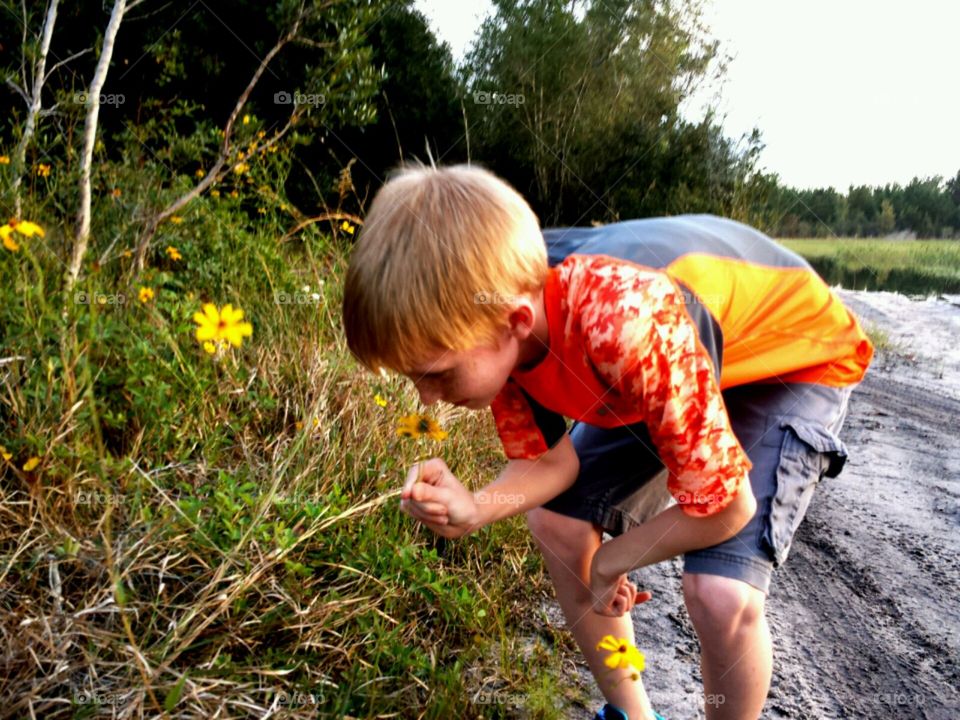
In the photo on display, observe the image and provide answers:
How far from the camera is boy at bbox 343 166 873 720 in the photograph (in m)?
1.38

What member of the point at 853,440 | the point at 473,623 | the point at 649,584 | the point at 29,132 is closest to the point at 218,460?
the point at 473,623

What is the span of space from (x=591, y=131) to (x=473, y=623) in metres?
7.01

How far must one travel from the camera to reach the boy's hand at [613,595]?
1.68 m

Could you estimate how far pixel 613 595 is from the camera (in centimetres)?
170

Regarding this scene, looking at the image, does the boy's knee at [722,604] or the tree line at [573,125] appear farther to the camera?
the tree line at [573,125]

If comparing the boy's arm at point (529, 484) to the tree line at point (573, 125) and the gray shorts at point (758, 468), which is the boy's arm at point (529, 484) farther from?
the tree line at point (573, 125)

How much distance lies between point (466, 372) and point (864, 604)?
179 cm

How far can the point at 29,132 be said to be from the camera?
10.1 feet

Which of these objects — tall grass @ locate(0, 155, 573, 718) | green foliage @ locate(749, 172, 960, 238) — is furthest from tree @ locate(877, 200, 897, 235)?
tall grass @ locate(0, 155, 573, 718)

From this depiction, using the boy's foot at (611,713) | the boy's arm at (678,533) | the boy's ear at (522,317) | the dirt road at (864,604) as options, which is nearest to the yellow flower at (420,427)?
the boy's ear at (522,317)

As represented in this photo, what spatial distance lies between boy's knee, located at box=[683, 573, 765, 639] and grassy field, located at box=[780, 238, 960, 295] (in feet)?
24.1

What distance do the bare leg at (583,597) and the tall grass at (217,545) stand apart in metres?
0.15

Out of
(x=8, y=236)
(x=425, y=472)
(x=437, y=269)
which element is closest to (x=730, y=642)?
(x=425, y=472)

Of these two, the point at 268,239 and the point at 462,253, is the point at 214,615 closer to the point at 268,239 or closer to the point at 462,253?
the point at 462,253
